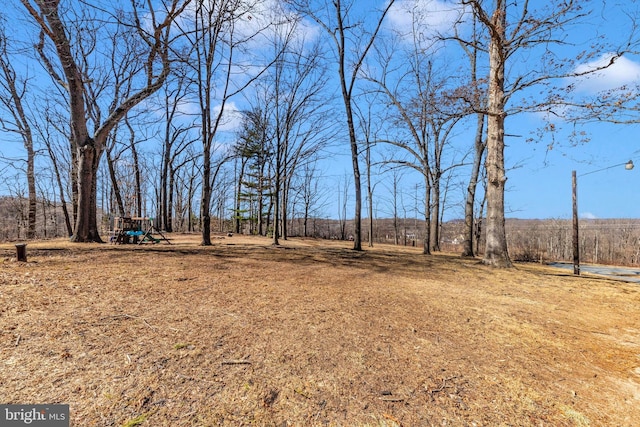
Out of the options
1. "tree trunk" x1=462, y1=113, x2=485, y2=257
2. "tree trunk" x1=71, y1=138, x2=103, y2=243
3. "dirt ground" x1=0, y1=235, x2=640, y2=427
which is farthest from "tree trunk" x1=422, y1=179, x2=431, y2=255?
"tree trunk" x1=71, y1=138, x2=103, y2=243

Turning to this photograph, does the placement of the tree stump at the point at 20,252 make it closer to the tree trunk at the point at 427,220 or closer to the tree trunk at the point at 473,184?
the tree trunk at the point at 427,220

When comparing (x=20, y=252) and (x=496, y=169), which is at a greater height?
(x=496, y=169)

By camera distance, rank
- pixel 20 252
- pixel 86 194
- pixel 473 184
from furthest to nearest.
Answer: pixel 473 184 < pixel 86 194 < pixel 20 252

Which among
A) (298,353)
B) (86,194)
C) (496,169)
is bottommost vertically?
(298,353)

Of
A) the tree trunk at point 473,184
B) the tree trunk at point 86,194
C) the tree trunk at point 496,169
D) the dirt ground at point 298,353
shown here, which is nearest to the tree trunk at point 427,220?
the tree trunk at point 473,184

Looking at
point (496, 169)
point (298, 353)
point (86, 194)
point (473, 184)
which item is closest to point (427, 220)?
point (473, 184)

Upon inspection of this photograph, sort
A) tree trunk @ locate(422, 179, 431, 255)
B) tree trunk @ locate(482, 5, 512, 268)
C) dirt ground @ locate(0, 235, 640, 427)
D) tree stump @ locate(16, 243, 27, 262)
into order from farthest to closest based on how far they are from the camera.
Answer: tree trunk @ locate(422, 179, 431, 255), tree trunk @ locate(482, 5, 512, 268), tree stump @ locate(16, 243, 27, 262), dirt ground @ locate(0, 235, 640, 427)

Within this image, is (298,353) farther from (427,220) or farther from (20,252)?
(427,220)

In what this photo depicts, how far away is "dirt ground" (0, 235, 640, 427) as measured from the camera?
170cm

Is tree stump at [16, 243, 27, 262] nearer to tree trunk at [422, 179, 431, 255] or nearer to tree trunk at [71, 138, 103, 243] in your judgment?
tree trunk at [71, 138, 103, 243]

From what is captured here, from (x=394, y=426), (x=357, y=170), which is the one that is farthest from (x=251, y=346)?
(x=357, y=170)

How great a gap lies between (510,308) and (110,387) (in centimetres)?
441

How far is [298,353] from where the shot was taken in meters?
2.29

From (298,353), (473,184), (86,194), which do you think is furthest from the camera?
(473,184)
